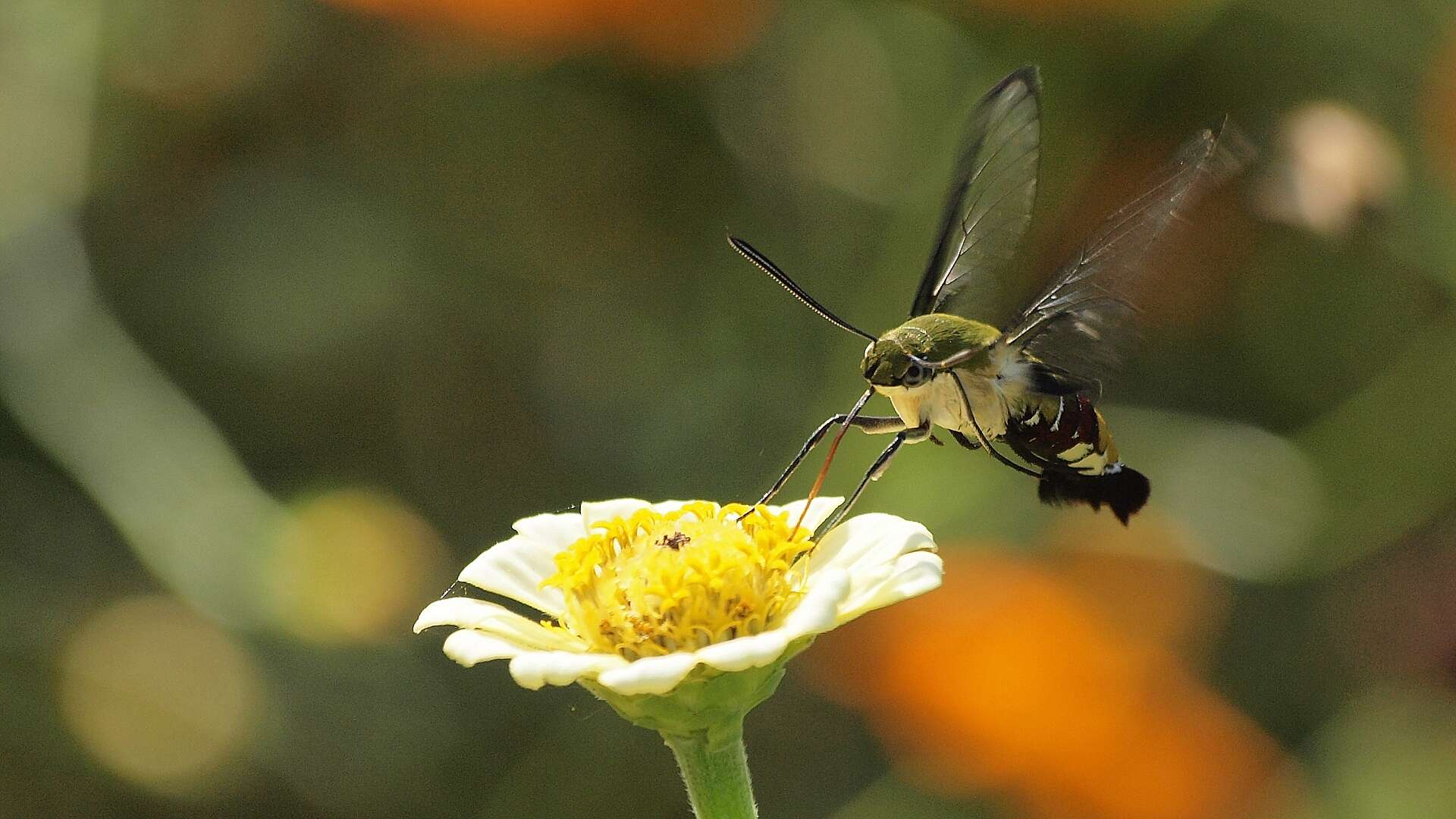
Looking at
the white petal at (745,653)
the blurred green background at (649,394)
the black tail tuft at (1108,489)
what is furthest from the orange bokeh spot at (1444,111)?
the white petal at (745,653)

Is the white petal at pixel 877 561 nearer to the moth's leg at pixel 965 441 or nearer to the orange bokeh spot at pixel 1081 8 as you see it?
the moth's leg at pixel 965 441

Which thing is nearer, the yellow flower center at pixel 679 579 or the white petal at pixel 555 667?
the white petal at pixel 555 667

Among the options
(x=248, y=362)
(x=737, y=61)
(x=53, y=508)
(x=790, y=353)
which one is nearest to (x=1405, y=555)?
(x=790, y=353)

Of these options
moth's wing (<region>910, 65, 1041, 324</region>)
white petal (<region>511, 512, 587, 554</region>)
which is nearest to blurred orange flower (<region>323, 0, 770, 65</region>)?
moth's wing (<region>910, 65, 1041, 324</region>)

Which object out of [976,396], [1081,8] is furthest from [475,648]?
[1081,8]

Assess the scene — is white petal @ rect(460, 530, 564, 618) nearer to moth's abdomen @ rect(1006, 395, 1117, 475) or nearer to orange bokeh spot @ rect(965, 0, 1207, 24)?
moth's abdomen @ rect(1006, 395, 1117, 475)

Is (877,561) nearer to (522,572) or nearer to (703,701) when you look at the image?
(703,701)
